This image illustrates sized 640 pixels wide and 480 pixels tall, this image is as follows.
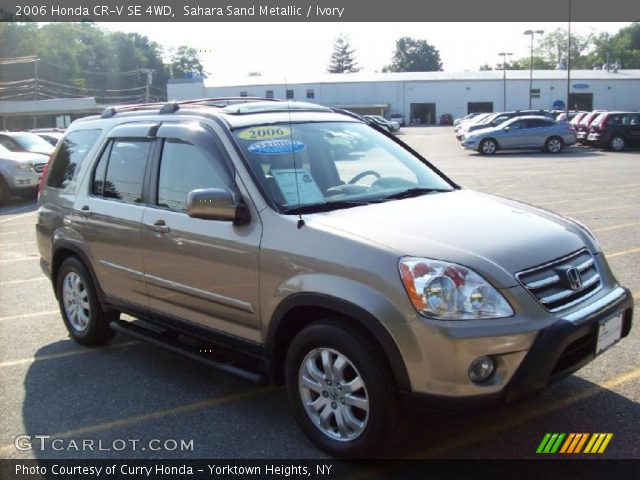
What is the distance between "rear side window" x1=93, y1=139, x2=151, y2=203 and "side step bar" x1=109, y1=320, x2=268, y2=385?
3.18ft

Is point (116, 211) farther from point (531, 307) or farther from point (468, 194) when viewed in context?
point (531, 307)

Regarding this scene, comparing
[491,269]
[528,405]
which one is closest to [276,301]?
[491,269]

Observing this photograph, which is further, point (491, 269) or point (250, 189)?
point (250, 189)

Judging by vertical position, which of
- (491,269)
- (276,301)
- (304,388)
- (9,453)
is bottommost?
(9,453)

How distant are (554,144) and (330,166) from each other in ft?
80.5

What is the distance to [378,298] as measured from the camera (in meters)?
3.00

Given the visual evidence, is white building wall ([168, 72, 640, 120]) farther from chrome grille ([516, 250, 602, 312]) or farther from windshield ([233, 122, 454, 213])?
chrome grille ([516, 250, 602, 312])

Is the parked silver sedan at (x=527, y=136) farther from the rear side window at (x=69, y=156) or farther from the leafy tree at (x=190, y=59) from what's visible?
the rear side window at (x=69, y=156)

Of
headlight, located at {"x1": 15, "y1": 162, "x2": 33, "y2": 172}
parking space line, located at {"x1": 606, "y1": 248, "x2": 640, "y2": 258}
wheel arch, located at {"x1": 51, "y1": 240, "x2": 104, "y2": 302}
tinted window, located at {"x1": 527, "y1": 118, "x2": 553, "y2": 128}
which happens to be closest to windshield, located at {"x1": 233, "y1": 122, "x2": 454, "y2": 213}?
wheel arch, located at {"x1": 51, "y1": 240, "x2": 104, "y2": 302}

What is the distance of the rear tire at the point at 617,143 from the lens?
2652cm

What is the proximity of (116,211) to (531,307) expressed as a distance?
3109mm

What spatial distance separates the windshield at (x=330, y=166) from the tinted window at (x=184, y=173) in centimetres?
25

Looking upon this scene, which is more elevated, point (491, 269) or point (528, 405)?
point (491, 269)

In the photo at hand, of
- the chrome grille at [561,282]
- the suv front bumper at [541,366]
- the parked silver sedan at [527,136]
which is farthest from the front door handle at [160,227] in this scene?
the parked silver sedan at [527,136]
